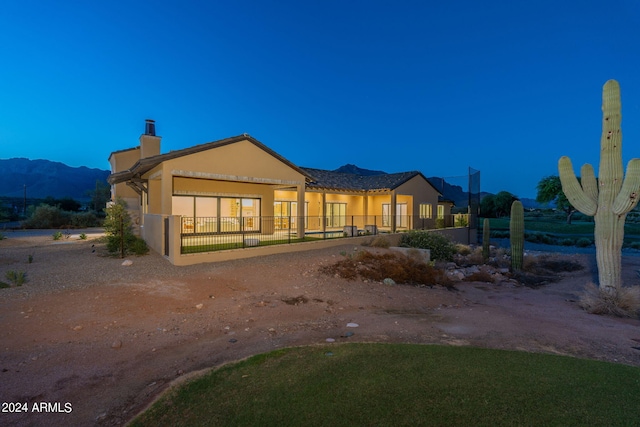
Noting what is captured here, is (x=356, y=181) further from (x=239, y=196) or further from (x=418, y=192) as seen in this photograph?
(x=239, y=196)

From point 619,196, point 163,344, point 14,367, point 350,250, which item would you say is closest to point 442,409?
point 163,344

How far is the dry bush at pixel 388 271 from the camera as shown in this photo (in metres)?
10.9

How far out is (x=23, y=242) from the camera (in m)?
17.8

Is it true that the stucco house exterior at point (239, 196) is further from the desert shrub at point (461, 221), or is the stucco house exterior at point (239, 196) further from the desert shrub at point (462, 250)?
the desert shrub at point (462, 250)

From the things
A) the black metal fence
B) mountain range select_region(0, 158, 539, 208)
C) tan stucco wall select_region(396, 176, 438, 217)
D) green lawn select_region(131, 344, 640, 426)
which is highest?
mountain range select_region(0, 158, 539, 208)

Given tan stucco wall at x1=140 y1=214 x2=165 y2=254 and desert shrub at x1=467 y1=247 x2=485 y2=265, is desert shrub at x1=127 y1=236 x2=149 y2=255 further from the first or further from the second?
desert shrub at x1=467 y1=247 x2=485 y2=265

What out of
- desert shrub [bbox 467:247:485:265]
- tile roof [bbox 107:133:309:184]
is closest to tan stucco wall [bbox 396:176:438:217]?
desert shrub [bbox 467:247:485:265]

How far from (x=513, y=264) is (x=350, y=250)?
7.86m

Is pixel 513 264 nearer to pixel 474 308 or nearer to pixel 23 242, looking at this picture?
pixel 474 308

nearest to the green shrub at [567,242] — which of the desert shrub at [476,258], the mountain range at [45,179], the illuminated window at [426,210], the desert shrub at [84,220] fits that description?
the illuminated window at [426,210]

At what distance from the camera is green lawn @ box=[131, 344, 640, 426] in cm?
295

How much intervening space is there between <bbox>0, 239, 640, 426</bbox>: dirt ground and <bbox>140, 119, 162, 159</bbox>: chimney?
10153 millimetres

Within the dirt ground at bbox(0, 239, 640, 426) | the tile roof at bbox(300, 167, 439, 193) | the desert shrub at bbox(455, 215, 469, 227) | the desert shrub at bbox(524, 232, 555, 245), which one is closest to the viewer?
the dirt ground at bbox(0, 239, 640, 426)

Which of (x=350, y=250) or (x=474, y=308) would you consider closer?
(x=474, y=308)
